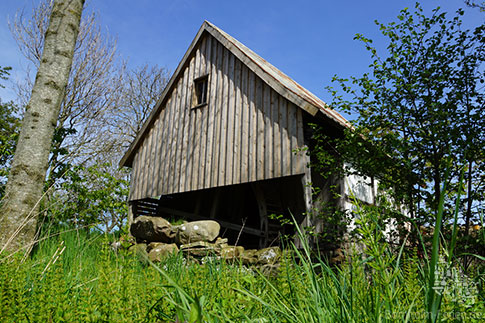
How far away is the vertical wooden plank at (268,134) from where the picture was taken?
26.4 ft

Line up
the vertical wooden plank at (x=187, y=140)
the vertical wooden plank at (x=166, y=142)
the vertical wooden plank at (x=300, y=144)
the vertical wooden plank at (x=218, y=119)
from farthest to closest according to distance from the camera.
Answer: the vertical wooden plank at (x=166, y=142) → the vertical wooden plank at (x=187, y=140) → the vertical wooden plank at (x=218, y=119) → the vertical wooden plank at (x=300, y=144)

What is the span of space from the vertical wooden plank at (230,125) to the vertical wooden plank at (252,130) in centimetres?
55

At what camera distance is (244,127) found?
29.0 ft

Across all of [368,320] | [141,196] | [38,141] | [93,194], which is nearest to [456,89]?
[368,320]

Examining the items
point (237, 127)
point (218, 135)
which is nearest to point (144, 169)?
point (218, 135)

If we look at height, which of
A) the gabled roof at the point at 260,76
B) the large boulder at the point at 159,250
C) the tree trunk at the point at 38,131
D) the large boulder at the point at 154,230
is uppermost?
the gabled roof at the point at 260,76

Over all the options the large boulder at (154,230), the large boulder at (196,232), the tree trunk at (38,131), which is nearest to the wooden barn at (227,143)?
the large boulder at (196,232)

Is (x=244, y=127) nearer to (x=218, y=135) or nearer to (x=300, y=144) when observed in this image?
(x=218, y=135)

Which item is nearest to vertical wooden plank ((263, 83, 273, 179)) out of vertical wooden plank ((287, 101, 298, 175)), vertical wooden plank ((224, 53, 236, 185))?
vertical wooden plank ((287, 101, 298, 175))

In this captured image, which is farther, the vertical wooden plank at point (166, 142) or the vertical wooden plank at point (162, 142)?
the vertical wooden plank at point (162, 142)

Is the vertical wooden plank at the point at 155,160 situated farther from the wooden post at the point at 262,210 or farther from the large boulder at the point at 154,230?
the wooden post at the point at 262,210

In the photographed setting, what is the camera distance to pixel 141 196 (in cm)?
1087

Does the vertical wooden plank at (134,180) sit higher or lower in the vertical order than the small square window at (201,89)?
lower

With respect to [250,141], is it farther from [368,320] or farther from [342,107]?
[368,320]
